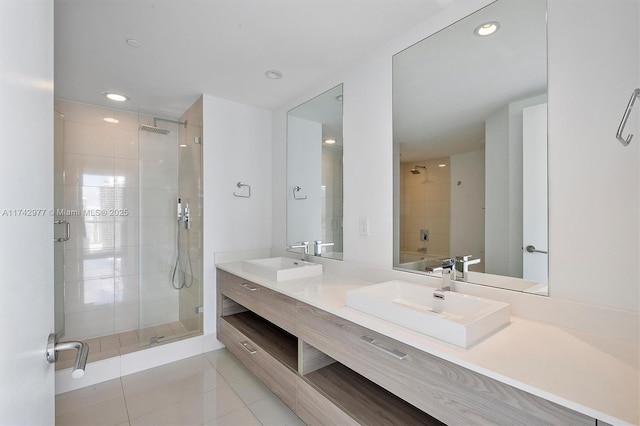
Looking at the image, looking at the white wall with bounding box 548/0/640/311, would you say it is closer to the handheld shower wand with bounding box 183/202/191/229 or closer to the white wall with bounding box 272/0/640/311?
the white wall with bounding box 272/0/640/311

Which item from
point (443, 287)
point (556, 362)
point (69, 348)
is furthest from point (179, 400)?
point (556, 362)

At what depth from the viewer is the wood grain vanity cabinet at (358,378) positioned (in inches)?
36.0

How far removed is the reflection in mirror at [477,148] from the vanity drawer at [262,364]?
0.97 metres

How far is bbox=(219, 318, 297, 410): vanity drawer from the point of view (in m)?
1.75

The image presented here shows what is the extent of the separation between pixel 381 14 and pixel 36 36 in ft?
5.03

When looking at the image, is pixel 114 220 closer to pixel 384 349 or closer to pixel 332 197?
pixel 332 197

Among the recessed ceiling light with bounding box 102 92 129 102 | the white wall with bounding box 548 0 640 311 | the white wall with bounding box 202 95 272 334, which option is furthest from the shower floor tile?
the white wall with bounding box 548 0 640 311

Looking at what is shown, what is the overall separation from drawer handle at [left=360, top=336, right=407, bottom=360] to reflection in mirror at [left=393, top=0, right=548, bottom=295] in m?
0.64

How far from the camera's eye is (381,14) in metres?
1.62

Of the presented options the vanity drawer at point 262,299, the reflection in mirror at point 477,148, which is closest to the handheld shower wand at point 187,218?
the vanity drawer at point 262,299

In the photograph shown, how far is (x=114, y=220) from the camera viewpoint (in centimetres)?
305

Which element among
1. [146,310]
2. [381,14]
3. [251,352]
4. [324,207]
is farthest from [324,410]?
[146,310]

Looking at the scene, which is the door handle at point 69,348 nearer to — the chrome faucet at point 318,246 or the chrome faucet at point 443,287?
the chrome faucet at point 443,287

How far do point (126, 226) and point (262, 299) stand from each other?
2017 millimetres
